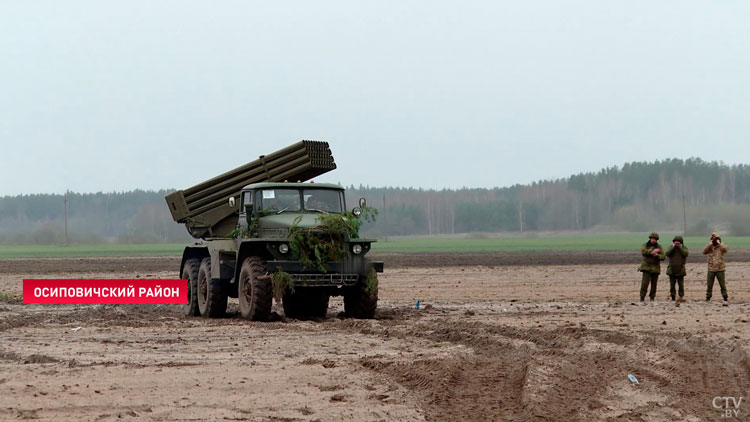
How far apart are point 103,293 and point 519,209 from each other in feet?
305

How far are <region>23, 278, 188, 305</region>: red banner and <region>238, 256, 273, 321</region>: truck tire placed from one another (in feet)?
14.9

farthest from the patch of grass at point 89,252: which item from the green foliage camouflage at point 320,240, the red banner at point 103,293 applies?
the green foliage camouflage at point 320,240

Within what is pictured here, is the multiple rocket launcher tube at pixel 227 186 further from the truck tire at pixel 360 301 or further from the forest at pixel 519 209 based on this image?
the forest at pixel 519 209

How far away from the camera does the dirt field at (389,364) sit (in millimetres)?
8938

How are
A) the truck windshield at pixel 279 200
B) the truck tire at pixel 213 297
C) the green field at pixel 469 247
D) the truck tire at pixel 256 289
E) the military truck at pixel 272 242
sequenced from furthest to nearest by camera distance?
the green field at pixel 469 247, the truck tire at pixel 213 297, the truck windshield at pixel 279 200, the military truck at pixel 272 242, the truck tire at pixel 256 289

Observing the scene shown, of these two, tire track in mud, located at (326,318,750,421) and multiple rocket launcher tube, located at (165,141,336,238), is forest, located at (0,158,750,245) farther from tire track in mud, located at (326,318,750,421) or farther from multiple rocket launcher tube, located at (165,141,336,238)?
tire track in mud, located at (326,318,750,421)

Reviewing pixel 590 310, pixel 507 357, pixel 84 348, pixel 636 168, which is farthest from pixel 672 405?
pixel 636 168

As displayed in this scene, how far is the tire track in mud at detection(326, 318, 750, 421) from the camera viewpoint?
902cm

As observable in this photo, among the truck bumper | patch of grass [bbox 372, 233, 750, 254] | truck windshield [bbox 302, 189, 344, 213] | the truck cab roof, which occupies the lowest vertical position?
patch of grass [bbox 372, 233, 750, 254]

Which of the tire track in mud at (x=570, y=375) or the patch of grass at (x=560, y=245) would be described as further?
the patch of grass at (x=560, y=245)

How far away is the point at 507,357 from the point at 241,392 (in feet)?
11.5

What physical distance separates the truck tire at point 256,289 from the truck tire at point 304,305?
124 cm

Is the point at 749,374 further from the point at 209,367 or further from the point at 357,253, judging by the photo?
the point at 357,253

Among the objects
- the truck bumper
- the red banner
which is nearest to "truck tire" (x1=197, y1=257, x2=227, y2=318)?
the truck bumper
